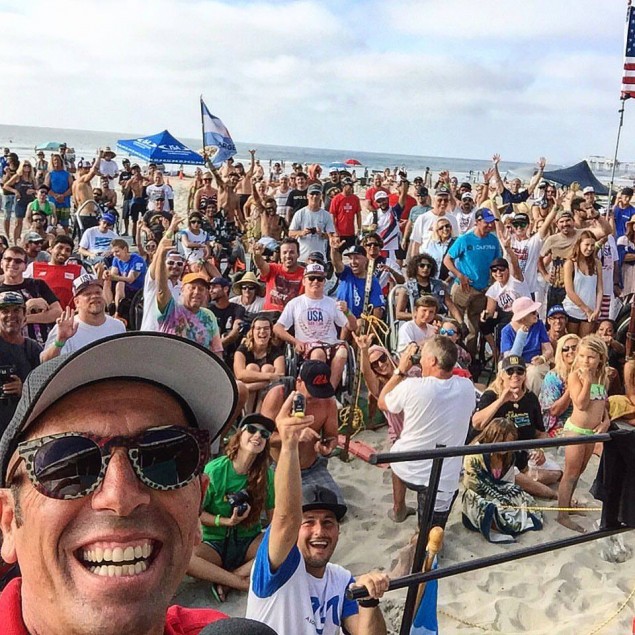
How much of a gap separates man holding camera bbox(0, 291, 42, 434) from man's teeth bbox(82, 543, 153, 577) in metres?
3.14

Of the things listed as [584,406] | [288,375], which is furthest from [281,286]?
[584,406]

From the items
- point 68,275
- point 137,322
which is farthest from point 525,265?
point 68,275

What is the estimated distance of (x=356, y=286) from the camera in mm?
6973

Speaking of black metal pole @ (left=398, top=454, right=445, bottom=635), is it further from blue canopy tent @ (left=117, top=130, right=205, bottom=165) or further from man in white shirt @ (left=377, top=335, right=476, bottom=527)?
blue canopy tent @ (left=117, top=130, right=205, bottom=165)

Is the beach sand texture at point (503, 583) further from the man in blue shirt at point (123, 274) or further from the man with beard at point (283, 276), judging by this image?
the man in blue shirt at point (123, 274)

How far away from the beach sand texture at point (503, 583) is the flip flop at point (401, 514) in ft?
0.16

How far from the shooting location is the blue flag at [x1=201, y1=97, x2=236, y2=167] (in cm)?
1395

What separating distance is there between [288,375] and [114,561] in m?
Result: 4.64

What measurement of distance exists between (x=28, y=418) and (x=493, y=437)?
12.7 feet

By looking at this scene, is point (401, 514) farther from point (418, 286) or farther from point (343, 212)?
point (343, 212)

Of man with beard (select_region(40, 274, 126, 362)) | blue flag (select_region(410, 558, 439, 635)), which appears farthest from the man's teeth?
man with beard (select_region(40, 274, 126, 362))

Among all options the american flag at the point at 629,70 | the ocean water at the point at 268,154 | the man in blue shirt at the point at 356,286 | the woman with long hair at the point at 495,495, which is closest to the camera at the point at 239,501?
the woman with long hair at the point at 495,495

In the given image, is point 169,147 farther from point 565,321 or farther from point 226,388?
point 226,388

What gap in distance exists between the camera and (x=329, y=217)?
8977mm
